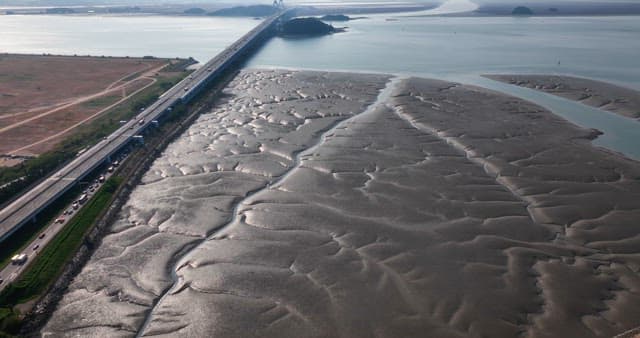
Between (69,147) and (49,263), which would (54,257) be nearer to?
(49,263)

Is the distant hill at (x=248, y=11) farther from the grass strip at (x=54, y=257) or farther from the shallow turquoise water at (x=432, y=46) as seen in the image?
the grass strip at (x=54, y=257)

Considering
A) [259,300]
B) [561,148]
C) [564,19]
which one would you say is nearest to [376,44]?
[561,148]

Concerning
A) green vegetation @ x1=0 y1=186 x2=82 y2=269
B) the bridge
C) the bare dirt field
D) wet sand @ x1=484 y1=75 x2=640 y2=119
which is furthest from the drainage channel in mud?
the bare dirt field

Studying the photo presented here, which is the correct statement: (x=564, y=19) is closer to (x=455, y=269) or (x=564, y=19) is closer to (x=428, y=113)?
(x=428, y=113)

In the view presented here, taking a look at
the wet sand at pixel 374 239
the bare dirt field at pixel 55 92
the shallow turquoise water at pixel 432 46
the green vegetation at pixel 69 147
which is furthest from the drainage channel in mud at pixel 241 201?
the bare dirt field at pixel 55 92

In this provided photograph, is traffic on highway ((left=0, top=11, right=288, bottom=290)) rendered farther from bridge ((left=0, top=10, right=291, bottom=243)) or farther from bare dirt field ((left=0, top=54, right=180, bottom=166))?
bare dirt field ((left=0, top=54, right=180, bottom=166))

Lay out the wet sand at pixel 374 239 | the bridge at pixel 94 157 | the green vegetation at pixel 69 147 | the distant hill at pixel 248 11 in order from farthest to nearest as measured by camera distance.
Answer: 1. the distant hill at pixel 248 11
2. the green vegetation at pixel 69 147
3. the bridge at pixel 94 157
4. the wet sand at pixel 374 239
